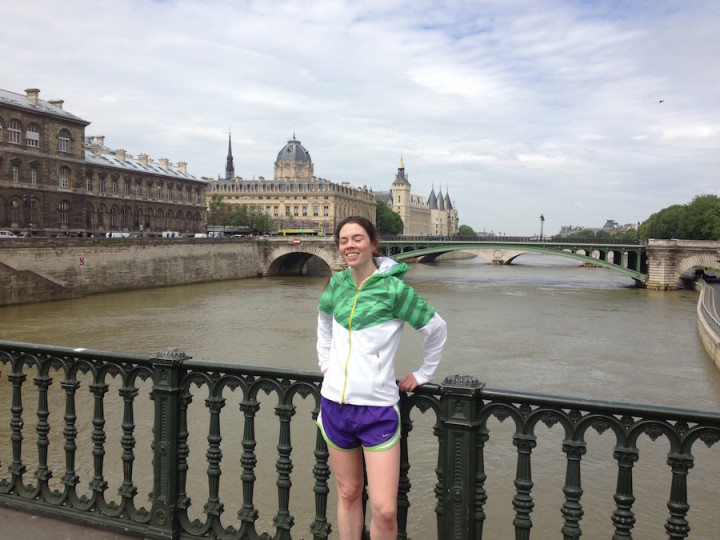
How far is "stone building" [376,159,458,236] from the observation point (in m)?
153

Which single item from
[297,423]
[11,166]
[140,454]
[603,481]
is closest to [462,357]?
[297,423]

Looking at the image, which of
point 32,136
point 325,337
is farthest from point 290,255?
point 325,337

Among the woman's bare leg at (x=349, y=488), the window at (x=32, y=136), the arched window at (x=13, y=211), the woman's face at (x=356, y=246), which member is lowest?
the woman's bare leg at (x=349, y=488)

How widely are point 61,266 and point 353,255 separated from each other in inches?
1361

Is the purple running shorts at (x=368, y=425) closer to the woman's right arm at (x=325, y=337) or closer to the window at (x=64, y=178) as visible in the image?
the woman's right arm at (x=325, y=337)

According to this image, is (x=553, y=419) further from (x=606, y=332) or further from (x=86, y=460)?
(x=606, y=332)

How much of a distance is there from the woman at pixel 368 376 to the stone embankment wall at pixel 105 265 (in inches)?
1216

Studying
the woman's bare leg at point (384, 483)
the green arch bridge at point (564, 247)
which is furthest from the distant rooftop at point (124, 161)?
the woman's bare leg at point (384, 483)

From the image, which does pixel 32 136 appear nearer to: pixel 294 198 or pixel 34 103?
pixel 34 103

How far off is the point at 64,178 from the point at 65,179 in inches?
5.4

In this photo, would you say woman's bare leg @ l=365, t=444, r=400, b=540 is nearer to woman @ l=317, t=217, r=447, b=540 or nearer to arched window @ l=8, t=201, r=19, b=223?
woman @ l=317, t=217, r=447, b=540

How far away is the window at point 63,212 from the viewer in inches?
1853

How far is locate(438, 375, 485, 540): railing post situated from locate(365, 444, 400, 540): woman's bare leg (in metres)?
0.28

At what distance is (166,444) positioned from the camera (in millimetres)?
3873
